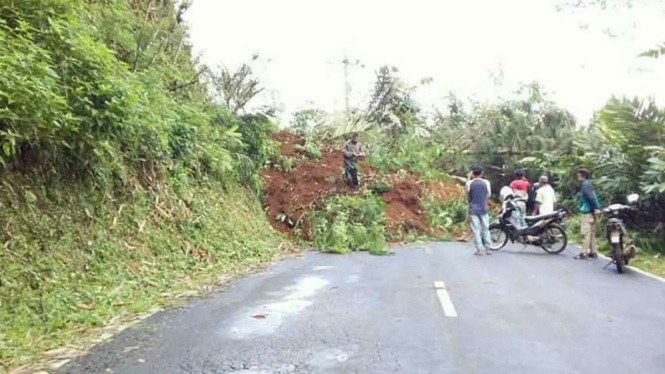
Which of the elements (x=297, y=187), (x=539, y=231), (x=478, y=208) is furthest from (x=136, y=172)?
(x=539, y=231)

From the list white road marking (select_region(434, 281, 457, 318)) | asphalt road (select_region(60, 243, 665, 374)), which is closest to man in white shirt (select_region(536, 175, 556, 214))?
asphalt road (select_region(60, 243, 665, 374))

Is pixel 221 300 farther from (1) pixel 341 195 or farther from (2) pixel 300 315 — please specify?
(1) pixel 341 195

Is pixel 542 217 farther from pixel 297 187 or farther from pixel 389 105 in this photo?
pixel 389 105

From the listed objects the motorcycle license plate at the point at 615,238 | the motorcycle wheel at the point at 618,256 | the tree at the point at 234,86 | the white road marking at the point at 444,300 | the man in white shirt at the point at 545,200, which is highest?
the tree at the point at 234,86

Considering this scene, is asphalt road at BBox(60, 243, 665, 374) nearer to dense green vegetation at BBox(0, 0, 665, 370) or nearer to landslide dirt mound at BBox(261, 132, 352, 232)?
dense green vegetation at BBox(0, 0, 665, 370)

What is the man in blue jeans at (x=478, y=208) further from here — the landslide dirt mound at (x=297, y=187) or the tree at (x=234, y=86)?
the tree at (x=234, y=86)

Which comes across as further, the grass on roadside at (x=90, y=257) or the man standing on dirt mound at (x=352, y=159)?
the man standing on dirt mound at (x=352, y=159)

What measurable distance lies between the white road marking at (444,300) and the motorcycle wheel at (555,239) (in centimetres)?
562

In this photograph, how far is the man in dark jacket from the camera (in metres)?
12.9

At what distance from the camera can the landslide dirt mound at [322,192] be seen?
58.9 ft

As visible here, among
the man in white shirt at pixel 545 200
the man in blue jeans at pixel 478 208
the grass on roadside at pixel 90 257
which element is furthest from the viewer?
the man in white shirt at pixel 545 200

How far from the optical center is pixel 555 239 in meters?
14.1

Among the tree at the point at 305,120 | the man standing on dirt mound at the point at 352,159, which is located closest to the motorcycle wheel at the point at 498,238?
the man standing on dirt mound at the point at 352,159

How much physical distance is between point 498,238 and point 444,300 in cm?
774
